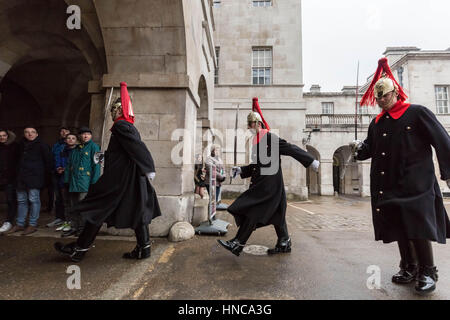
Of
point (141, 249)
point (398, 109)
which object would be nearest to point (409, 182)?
Answer: point (398, 109)

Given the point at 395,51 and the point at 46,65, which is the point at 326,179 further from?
the point at 46,65

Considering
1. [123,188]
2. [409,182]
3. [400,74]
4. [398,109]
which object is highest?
[400,74]

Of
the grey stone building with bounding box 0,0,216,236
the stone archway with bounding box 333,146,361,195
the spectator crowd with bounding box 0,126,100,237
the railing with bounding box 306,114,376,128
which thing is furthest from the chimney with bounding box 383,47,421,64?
the spectator crowd with bounding box 0,126,100,237

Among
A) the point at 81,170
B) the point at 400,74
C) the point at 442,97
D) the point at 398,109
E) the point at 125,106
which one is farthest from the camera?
the point at 400,74

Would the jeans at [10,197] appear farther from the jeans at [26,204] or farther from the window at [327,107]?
the window at [327,107]

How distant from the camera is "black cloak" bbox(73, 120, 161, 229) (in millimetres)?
2875

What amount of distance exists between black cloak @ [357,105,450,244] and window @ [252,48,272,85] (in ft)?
38.6

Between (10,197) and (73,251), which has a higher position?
(10,197)

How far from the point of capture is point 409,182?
2277 mm

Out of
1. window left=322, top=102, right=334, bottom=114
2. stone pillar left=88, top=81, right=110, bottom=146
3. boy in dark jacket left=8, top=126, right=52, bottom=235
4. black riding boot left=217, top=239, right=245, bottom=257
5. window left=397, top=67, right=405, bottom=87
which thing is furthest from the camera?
window left=322, top=102, right=334, bottom=114

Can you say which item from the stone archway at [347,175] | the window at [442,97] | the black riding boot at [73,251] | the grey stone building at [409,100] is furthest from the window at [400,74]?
the black riding boot at [73,251]

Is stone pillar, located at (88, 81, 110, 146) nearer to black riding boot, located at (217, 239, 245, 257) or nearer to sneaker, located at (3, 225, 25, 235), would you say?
sneaker, located at (3, 225, 25, 235)

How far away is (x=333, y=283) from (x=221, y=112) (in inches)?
466

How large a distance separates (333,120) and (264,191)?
55.7ft
